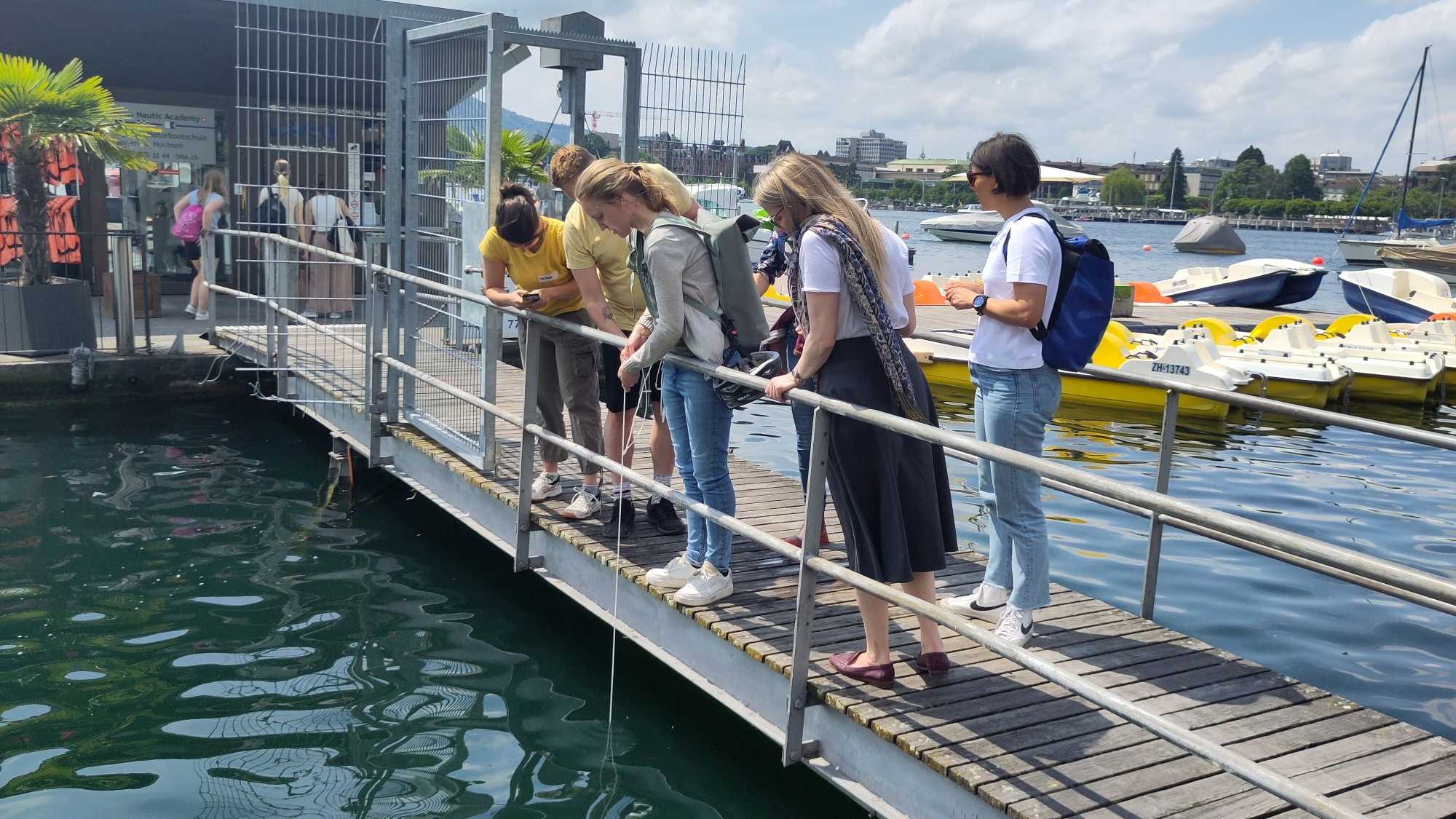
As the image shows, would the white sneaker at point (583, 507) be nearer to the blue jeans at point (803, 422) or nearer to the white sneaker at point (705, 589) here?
the white sneaker at point (705, 589)

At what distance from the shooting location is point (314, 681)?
5.52 m

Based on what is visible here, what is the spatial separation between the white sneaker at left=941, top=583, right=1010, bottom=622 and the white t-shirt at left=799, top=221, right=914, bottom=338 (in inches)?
46.7

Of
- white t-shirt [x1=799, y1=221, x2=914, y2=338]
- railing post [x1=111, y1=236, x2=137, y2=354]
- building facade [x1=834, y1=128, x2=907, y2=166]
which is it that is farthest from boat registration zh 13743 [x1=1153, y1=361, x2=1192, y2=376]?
building facade [x1=834, y1=128, x2=907, y2=166]

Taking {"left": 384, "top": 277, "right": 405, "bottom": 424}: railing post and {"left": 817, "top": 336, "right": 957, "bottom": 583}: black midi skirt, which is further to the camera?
{"left": 384, "top": 277, "right": 405, "bottom": 424}: railing post

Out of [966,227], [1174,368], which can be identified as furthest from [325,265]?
[966,227]

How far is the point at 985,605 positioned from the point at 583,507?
1.99 metres

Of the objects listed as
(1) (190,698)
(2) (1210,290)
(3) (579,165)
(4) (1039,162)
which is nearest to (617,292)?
(3) (579,165)

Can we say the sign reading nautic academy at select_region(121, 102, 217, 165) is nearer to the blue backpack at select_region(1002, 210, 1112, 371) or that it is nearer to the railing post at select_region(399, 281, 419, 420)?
the railing post at select_region(399, 281, 419, 420)

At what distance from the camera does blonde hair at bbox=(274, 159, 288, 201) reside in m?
→ 9.91

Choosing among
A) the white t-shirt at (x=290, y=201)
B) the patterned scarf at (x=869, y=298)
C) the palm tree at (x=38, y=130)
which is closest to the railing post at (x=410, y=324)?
the white t-shirt at (x=290, y=201)

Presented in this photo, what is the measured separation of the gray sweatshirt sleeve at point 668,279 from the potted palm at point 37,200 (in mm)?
8447

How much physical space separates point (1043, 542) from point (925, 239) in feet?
258

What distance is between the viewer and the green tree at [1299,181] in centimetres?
14875

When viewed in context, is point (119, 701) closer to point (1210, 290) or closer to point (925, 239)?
point (1210, 290)
